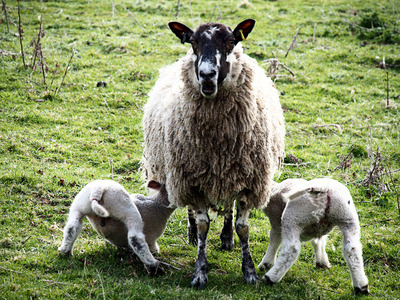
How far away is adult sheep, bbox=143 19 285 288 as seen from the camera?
466 cm

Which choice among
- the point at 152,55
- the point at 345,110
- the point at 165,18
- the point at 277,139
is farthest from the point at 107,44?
the point at 277,139

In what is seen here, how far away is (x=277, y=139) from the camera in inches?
211

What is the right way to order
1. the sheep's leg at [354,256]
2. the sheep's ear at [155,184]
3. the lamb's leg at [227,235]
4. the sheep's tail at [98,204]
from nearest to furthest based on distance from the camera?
the sheep's leg at [354,256], the sheep's tail at [98,204], the sheep's ear at [155,184], the lamb's leg at [227,235]

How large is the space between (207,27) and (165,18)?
32.7 ft

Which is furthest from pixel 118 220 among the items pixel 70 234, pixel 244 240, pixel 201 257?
pixel 244 240

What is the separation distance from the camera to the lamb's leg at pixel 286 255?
4.39 metres

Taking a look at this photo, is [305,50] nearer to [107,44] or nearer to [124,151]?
[107,44]

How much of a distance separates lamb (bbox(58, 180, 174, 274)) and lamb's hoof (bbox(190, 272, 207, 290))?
0.35 metres

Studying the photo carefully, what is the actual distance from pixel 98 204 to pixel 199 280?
1269 mm

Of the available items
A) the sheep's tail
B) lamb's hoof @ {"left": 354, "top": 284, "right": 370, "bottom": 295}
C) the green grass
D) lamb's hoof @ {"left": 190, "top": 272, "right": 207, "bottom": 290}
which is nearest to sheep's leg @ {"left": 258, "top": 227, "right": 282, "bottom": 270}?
the green grass

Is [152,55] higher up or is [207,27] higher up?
[207,27]

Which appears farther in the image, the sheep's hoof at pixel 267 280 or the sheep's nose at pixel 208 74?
the sheep's hoof at pixel 267 280

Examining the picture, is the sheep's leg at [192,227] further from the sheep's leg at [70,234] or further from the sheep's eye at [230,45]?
the sheep's eye at [230,45]

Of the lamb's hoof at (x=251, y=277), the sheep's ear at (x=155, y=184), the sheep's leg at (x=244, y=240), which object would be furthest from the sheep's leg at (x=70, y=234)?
the lamb's hoof at (x=251, y=277)
